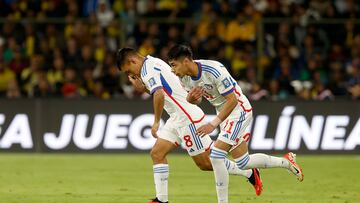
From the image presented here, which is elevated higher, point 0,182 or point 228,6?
point 228,6

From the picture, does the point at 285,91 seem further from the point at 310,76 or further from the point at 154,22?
the point at 154,22

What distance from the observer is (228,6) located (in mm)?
23266

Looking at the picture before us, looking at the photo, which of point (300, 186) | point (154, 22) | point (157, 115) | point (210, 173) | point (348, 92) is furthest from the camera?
point (154, 22)

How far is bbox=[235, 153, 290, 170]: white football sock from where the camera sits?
11766 mm

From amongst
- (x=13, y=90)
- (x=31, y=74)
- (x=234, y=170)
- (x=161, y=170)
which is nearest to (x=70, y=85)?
(x=31, y=74)

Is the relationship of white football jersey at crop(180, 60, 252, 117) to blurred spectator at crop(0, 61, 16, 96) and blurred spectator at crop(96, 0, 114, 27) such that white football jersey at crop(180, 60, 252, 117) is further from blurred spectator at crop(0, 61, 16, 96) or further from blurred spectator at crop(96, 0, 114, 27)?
blurred spectator at crop(96, 0, 114, 27)

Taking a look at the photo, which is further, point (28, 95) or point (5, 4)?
point (5, 4)

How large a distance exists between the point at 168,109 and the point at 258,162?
1.26 meters

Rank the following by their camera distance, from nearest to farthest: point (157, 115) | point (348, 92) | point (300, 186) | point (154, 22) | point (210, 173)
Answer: point (157, 115) < point (300, 186) < point (210, 173) < point (348, 92) < point (154, 22)

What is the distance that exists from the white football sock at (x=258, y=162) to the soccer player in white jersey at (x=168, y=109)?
19 centimetres

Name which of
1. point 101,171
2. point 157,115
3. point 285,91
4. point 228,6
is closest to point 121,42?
point 228,6

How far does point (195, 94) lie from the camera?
10.8 meters

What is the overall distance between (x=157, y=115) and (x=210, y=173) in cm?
560

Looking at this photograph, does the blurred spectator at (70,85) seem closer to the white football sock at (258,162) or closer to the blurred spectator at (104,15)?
the blurred spectator at (104,15)
